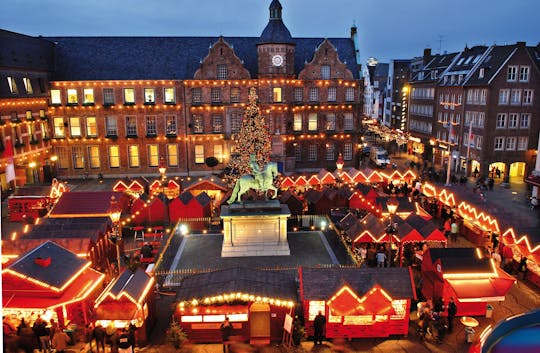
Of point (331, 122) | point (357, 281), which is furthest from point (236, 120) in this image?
point (357, 281)

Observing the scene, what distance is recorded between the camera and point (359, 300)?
1505 centimetres

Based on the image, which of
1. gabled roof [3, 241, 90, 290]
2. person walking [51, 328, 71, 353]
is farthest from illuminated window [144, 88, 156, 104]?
person walking [51, 328, 71, 353]

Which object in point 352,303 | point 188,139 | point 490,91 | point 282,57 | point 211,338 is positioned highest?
point 282,57

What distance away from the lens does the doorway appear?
1505 centimetres

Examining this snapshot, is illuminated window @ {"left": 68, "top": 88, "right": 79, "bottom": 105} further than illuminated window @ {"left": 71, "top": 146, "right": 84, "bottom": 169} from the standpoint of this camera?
No

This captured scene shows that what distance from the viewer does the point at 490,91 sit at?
41656 mm

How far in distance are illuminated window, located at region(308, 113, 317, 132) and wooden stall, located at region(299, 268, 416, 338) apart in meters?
31.4

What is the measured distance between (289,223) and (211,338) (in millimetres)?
12839

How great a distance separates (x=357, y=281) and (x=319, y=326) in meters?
2.06

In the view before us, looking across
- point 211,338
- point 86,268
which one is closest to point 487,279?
point 211,338

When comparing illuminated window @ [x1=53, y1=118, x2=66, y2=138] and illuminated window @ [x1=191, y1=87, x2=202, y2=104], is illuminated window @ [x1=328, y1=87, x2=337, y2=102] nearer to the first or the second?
illuminated window @ [x1=191, y1=87, x2=202, y2=104]

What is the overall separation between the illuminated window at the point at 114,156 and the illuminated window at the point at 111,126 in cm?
132

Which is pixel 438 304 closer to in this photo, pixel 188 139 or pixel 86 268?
pixel 86 268

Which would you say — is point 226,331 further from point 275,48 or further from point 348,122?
point 348,122
